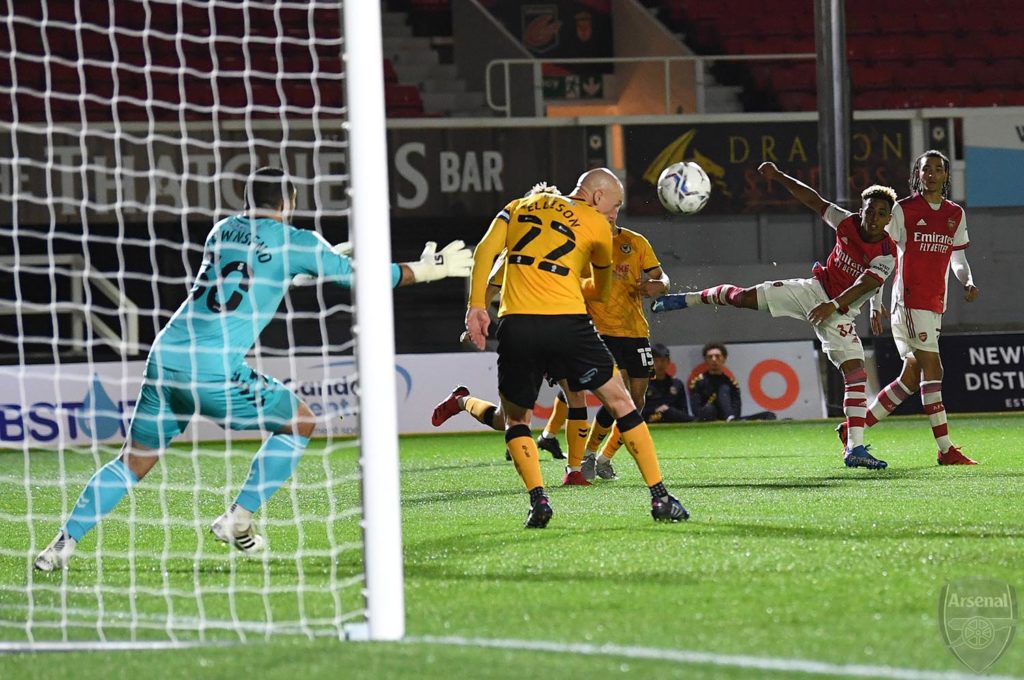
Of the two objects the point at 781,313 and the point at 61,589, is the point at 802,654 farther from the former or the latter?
the point at 781,313

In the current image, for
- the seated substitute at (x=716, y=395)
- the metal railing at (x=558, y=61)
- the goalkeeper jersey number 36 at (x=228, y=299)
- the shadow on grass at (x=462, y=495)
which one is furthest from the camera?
the metal railing at (x=558, y=61)

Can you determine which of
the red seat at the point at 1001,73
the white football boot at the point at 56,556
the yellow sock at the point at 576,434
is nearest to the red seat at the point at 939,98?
the red seat at the point at 1001,73

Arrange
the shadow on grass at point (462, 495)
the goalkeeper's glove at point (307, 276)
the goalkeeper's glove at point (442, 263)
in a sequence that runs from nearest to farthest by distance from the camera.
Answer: the goalkeeper's glove at point (442, 263)
the goalkeeper's glove at point (307, 276)
the shadow on grass at point (462, 495)

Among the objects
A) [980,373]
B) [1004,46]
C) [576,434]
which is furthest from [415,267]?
[1004,46]

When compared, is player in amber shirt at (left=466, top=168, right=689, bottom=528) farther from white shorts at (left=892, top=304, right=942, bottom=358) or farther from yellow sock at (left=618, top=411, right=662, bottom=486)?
white shorts at (left=892, top=304, right=942, bottom=358)

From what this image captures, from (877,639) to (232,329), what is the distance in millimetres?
2976

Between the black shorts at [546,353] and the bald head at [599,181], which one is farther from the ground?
the bald head at [599,181]

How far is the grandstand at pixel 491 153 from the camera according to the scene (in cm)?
1567

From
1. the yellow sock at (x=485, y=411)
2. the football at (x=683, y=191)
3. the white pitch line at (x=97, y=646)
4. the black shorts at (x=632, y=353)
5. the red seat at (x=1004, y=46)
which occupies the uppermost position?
the red seat at (x=1004, y=46)

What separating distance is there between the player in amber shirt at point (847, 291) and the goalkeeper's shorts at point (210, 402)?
182 inches

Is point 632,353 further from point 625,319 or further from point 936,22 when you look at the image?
point 936,22

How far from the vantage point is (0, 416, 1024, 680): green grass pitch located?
388 centimetres

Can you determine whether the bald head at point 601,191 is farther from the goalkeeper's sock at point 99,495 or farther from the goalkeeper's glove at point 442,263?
the goalkeeper's sock at point 99,495

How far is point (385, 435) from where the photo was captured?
14.0 ft
